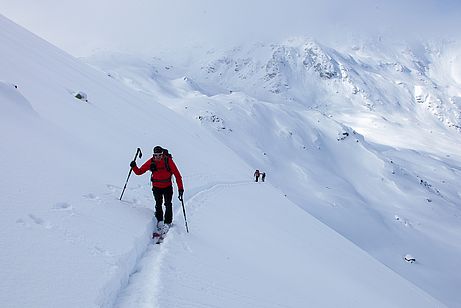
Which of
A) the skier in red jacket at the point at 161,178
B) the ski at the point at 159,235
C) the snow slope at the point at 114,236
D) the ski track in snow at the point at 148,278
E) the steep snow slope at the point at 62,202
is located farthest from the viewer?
the skier in red jacket at the point at 161,178

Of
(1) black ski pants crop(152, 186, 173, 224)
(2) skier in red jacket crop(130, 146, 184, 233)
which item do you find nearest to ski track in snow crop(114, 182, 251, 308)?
(1) black ski pants crop(152, 186, 173, 224)

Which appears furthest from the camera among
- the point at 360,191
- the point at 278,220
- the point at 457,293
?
the point at 360,191

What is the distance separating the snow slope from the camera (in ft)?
18.2

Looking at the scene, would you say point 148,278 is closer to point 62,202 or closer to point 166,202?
point 62,202

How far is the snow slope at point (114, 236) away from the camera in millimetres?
5562

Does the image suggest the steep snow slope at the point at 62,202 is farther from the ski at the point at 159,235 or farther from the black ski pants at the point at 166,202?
the black ski pants at the point at 166,202

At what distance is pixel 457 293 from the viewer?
57906 millimetres

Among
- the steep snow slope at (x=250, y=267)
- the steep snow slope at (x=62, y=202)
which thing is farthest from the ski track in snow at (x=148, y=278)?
the steep snow slope at (x=62, y=202)

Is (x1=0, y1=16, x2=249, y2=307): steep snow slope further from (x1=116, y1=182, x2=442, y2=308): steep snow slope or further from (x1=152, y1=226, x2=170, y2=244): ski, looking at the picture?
(x1=116, y1=182, x2=442, y2=308): steep snow slope

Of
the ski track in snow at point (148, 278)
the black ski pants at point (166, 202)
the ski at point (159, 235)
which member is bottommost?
the ski track in snow at point (148, 278)

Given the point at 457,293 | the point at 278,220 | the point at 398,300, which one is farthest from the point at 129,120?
the point at 457,293

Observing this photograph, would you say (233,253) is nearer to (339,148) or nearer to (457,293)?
(457,293)

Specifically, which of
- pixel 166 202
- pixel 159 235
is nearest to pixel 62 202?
pixel 159 235

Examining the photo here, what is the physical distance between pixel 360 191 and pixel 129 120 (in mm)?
81357
